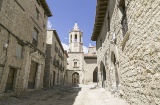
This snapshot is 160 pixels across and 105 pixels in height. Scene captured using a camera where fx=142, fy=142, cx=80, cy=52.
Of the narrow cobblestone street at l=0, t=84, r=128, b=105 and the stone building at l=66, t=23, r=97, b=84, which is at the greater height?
the stone building at l=66, t=23, r=97, b=84

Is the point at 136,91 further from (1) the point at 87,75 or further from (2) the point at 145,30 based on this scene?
(1) the point at 87,75

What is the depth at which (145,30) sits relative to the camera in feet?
11.0

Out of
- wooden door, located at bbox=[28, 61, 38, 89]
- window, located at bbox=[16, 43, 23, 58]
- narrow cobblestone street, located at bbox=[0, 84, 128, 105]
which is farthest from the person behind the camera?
wooden door, located at bbox=[28, 61, 38, 89]

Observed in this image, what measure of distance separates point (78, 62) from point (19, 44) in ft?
86.7

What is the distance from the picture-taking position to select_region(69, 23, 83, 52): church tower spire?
4166 cm

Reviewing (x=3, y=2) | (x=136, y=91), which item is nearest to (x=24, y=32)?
(x=3, y=2)

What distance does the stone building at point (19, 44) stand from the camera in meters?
7.42

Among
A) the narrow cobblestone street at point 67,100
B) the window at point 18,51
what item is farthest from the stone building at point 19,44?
the narrow cobblestone street at point 67,100

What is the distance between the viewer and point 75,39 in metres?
42.5

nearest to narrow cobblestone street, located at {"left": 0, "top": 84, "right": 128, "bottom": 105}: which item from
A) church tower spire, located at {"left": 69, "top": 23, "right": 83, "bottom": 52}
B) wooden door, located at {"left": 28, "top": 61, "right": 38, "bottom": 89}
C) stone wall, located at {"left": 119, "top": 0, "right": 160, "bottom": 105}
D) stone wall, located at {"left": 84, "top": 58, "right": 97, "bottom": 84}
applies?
stone wall, located at {"left": 119, "top": 0, "right": 160, "bottom": 105}

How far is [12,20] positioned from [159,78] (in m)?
8.06

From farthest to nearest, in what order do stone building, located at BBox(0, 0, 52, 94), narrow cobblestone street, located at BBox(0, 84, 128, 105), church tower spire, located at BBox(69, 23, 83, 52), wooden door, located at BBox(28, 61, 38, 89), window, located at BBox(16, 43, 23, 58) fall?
church tower spire, located at BBox(69, 23, 83, 52) → wooden door, located at BBox(28, 61, 38, 89) → window, located at BBox(16, 43, 23, 58) → stone building, located at BBox(0, 0, 52, 94) → narrow cobblestone street, located at BBox(0, 84, 128, 105)

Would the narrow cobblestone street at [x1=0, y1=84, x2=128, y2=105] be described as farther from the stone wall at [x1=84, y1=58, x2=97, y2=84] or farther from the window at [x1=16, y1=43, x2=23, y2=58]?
the stone wall at [x1=84, y1=58, x2=97, y2=84]

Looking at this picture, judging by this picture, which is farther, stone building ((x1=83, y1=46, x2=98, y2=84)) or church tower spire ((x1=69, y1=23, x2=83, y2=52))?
church tower spire ((x1=69, y1=23, x2=83, y2=52))
